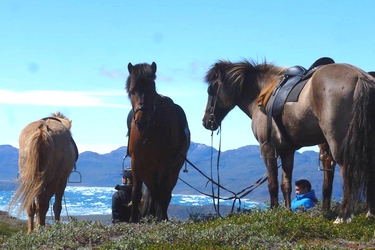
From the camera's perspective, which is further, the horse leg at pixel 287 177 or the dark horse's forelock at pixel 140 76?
the horse leg at pixel 287 177

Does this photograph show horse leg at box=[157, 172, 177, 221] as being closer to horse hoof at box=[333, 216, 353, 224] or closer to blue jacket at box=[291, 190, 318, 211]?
blue jacket at box=[291, 190, 318, 211]

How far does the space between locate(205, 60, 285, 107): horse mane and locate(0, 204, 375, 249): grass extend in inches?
126

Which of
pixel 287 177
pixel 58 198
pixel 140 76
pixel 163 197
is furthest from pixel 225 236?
pixel 58 198

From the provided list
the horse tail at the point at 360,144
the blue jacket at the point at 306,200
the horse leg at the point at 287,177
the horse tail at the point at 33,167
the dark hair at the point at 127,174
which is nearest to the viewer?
the horse tail at the point at 360,144

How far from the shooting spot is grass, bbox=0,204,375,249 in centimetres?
796

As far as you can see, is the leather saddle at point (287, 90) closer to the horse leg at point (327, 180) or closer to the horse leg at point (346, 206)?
the horse leg at point (327, 180)

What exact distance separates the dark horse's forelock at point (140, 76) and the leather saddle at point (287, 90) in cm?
200

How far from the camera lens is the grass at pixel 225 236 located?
796 centimetres

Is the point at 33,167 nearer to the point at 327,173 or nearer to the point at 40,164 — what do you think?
the point at 40,164

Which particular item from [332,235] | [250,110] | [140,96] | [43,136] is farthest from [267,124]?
[43,136]

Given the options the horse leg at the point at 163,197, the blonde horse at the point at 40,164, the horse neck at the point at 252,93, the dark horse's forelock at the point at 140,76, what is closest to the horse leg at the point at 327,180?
the horse neck at the point at 252,93

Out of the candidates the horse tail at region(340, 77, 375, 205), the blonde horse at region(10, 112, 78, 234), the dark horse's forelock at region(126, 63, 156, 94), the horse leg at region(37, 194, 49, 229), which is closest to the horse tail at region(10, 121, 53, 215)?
the blonde horse at region(10, 112, 78, 234)

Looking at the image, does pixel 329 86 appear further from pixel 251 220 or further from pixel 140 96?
pixel 140 96

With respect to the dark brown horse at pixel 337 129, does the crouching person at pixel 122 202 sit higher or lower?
lower
